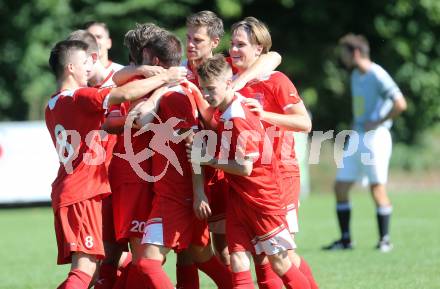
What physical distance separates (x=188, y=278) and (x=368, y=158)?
15.0 ft

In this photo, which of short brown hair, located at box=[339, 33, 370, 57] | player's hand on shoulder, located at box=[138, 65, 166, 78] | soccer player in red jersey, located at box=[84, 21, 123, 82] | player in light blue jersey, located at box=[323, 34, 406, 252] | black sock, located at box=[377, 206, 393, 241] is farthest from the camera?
short brown hair, located at box=[339, 33, 370, 57]

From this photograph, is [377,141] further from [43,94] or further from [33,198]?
[43,94]

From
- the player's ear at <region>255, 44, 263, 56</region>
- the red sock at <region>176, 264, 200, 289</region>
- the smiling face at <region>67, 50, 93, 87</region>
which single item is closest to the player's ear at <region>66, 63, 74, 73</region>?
the smiling face at <region>67, 50, 93, 87</region>

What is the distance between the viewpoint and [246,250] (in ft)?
20.2

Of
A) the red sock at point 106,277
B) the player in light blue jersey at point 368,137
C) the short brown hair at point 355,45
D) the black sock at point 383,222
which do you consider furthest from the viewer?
the short brown hair at point 355,45

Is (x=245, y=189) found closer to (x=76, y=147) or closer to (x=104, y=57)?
(x=76, y=147)

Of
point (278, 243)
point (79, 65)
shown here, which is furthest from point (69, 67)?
point (278, 243)

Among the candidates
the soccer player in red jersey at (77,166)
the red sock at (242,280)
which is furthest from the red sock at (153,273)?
the red sock at (242,280)

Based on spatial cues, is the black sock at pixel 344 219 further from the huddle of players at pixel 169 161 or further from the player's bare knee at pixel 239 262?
the player's bare knee at pixel 239 262

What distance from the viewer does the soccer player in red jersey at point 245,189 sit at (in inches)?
238

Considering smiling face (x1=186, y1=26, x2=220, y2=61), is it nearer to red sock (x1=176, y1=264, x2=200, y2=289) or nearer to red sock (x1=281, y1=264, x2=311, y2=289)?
red sock (x1=176, y1=264, x2=200, y2=289)

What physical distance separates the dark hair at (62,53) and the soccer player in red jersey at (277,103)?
107 cm

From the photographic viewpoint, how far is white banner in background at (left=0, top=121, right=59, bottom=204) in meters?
17.6

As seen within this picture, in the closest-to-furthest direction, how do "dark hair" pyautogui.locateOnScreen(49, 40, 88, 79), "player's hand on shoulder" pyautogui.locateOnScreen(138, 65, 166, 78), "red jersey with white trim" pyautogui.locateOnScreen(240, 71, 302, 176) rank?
"player's hand on shoulder" pyautogui.locateOnScreen(138, 65, 166, 78) → "dark hair" pyautogui.locateOnScreen(49, 40, 88, 79) → "red jersey with white trim" pyautogui.locateOnScreen(240, 71, 302, 176)
